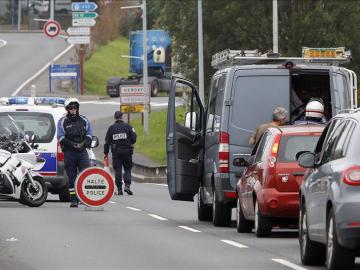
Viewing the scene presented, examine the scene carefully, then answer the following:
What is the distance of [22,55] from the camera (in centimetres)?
9694

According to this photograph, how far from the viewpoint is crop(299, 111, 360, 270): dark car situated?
1273cm

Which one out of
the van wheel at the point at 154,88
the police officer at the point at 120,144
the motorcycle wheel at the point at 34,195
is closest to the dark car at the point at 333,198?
the motorcycle wheel at the point at 34,195

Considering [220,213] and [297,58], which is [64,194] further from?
[297,58]

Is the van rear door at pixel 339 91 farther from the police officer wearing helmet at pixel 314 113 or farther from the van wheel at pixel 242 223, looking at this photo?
the van wheel at pixel 242 223

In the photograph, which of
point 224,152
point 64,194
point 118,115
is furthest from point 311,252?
point 118,115

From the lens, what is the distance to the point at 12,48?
335ft

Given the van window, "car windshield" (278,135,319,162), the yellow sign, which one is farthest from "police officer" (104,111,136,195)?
the yellow sign

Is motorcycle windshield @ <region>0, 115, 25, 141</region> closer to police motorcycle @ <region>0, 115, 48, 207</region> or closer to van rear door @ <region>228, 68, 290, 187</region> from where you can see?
police motorcycle @ <region>0, 115, 48, 207</region>

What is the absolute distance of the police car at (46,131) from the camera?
26.2 meters

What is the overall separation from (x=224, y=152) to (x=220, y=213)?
98cm

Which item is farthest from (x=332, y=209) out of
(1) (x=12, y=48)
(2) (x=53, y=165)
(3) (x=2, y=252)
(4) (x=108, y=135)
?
(1) (x=12, y=48)

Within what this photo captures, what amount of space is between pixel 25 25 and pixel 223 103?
119817 mm

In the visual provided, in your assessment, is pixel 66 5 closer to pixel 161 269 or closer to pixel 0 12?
pixel 0 12

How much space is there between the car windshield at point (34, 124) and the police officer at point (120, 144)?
4026mm
